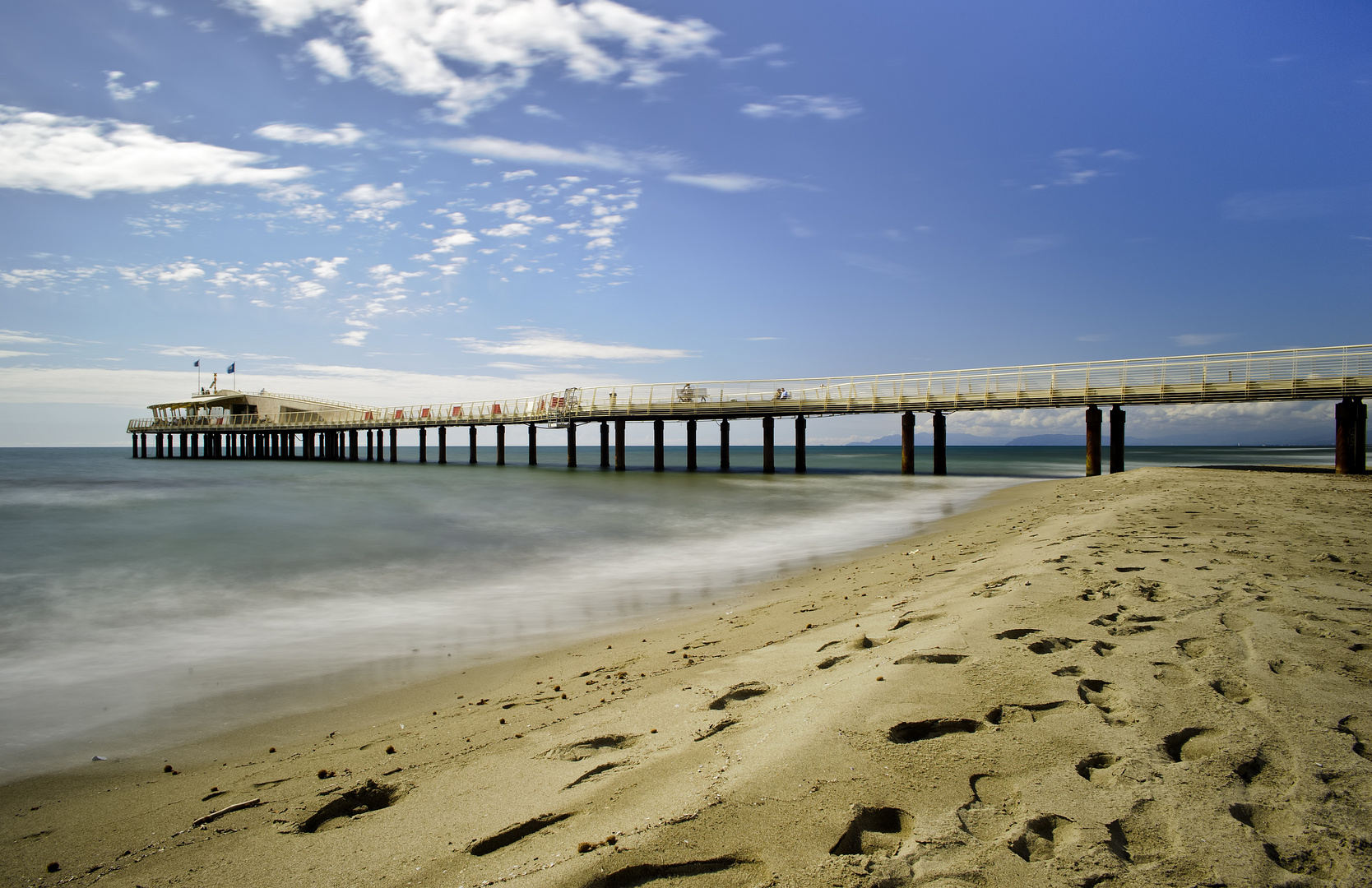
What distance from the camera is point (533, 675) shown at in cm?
603

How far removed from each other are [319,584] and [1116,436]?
29.5 metres

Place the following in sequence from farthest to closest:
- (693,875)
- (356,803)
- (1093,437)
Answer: (1093,437) → (356,803) → (693,875)

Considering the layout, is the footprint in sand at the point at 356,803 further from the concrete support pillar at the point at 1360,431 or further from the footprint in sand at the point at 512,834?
the concrete support pillar at the point at 1360,431

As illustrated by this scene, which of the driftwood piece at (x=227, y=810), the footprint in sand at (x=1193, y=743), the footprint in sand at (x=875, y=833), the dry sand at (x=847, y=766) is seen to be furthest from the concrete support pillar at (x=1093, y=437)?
the driftwood piece at (x=227, y=810)

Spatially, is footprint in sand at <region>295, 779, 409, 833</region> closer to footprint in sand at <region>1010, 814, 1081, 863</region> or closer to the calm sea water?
the calm sea water

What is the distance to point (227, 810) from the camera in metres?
3.69

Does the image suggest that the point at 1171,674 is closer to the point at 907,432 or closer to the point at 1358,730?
the point at 1358,730

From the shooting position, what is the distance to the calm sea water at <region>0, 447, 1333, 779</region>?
631 cm

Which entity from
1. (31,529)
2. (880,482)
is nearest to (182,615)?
(31,529)

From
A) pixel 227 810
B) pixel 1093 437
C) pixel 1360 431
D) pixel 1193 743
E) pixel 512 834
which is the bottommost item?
pixel 227 810

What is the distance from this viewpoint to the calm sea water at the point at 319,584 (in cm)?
631

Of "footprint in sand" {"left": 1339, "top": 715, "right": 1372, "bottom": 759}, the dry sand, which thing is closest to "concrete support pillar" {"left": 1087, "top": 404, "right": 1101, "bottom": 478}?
the dry sand

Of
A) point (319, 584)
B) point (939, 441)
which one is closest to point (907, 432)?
point (939, 441)

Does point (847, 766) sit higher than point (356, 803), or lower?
higher
